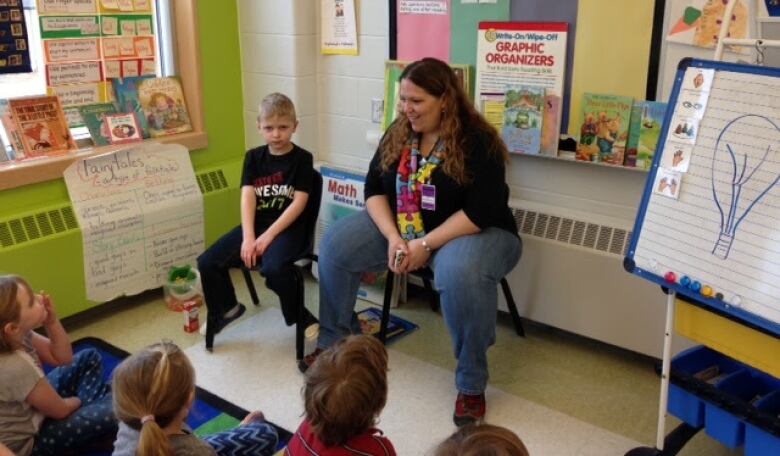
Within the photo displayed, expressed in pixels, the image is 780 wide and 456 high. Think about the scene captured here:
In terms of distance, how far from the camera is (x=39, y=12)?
277cm

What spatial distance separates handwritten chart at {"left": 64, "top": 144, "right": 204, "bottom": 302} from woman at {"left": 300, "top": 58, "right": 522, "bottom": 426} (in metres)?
0.95

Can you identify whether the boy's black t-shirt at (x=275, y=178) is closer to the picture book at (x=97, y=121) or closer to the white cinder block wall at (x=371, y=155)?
the white cinder block wall at (x=371, y=155)

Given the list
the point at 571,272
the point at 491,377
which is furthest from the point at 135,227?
the point at 571,272

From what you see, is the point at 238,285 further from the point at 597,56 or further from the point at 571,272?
the point at 597,56

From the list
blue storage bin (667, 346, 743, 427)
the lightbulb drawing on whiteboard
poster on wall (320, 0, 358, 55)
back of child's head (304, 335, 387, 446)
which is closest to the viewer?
back of child's head (304, 335, 387, 446)

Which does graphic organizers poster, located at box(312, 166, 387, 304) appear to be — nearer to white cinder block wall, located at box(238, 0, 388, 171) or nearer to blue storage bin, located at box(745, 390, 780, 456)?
white cinder block wall, located at box(238, 0, 388, 171)

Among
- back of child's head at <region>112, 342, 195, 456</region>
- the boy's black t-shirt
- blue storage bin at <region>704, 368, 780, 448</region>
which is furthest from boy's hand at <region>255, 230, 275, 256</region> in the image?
blue storage bin at <region>704, 368, 780, 448</region>

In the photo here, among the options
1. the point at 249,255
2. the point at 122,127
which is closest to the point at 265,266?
the point at 249,255

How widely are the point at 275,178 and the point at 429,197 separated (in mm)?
654

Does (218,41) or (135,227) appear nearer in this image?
(135,227)

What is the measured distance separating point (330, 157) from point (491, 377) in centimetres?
141

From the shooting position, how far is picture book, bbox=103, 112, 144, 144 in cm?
305

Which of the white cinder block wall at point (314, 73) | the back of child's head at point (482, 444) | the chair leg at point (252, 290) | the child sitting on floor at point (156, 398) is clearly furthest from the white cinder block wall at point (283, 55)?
the back of child's head at point (482, 444)

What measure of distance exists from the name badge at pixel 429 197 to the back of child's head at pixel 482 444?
1.42 meters
